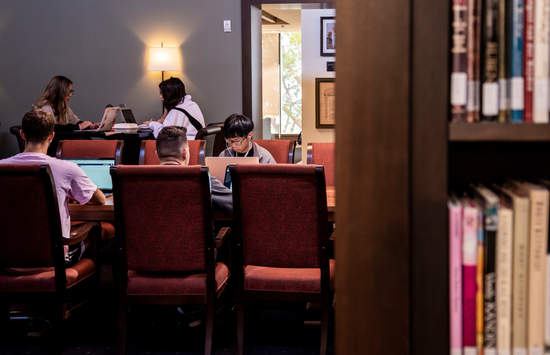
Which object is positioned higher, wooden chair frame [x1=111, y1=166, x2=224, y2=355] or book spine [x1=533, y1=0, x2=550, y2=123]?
book spine [x1=533, y1=0, x2=550, y2=123]

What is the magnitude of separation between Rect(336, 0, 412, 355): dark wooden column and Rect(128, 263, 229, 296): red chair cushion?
198 centimetres

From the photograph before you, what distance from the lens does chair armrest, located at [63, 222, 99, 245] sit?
3078 millimetres

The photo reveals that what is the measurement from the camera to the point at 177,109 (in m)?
6.59

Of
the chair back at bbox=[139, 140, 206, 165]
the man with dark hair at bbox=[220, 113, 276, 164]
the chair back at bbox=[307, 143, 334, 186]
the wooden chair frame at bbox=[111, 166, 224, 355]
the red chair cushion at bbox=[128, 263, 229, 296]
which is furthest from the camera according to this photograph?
the chair back at bbox=[139, 140, 206, 165]

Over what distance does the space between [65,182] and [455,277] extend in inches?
97.9

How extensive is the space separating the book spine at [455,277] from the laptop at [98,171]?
9.89 ft

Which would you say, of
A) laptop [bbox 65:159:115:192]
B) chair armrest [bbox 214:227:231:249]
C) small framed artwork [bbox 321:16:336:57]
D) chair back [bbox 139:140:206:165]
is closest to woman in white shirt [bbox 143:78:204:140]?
small framed artwork [bbox 321:16:336:57]

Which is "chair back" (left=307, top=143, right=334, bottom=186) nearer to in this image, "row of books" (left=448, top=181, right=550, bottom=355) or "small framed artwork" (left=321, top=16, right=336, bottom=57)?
"small framed artwork" (left=321, top=16, right=336, bottom=57)

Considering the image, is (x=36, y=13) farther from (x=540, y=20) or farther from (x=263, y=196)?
(x=540, y=20)

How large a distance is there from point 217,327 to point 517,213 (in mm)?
2702

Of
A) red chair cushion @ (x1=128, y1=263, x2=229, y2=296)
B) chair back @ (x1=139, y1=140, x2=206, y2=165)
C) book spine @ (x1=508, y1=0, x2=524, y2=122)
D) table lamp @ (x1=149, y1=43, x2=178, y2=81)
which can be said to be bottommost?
red chair cushion @ (x1=128, y1=263, x2=229, y2=296)

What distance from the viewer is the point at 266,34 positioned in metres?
13.8

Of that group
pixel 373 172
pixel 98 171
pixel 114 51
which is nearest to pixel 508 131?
pixel 373 172

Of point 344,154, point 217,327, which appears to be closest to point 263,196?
point 217,327
